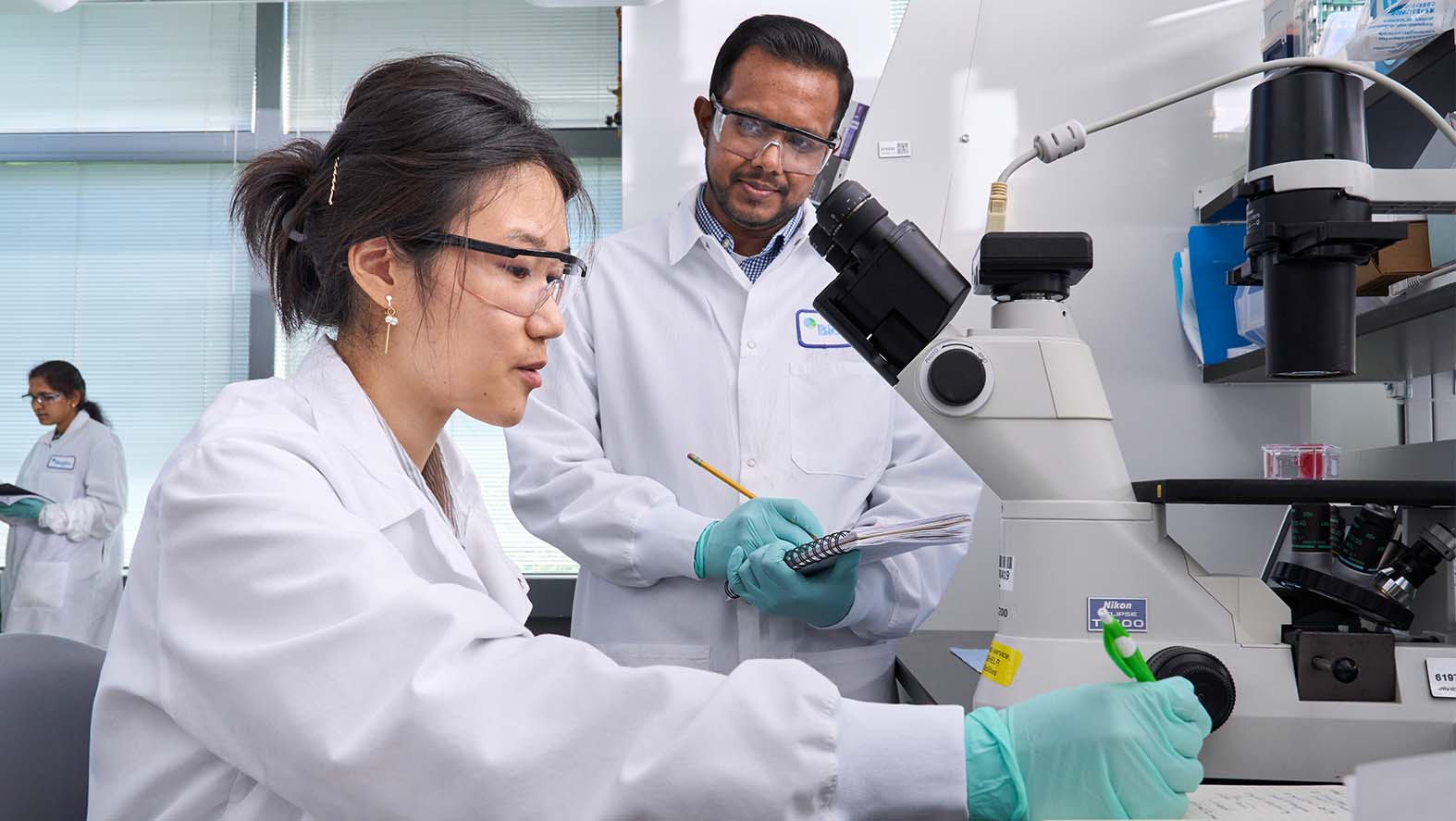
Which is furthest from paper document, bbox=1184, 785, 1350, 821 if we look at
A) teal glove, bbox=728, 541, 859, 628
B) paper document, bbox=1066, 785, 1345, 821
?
teal glove, bbox=728, 541, 859, 628

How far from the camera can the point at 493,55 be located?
454cm

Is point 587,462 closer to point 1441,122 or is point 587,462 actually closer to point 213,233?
point 1441,122

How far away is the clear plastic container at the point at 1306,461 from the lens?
5.66ft

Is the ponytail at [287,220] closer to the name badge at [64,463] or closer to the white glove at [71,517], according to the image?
the white glove at [71,517]

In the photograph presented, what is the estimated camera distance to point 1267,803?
2.91 ft

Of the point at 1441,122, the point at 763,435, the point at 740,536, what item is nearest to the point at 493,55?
the point at 763,435

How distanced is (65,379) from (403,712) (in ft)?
14.8

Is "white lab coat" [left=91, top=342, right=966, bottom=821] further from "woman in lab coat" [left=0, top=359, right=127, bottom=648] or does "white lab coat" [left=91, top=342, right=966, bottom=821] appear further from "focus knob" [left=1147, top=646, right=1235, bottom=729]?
"woman in lab coat" [left=0, top=359, right=127, bottom=648]

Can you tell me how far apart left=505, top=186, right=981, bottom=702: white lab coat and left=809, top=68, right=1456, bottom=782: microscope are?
1.74 ft

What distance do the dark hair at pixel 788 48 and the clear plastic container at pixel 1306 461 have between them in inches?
35.4

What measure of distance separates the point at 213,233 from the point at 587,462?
12.0 ft

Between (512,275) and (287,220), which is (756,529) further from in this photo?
(287,220)

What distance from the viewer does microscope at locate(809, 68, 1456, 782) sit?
0.96 m

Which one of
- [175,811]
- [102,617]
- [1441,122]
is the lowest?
[102,617]
